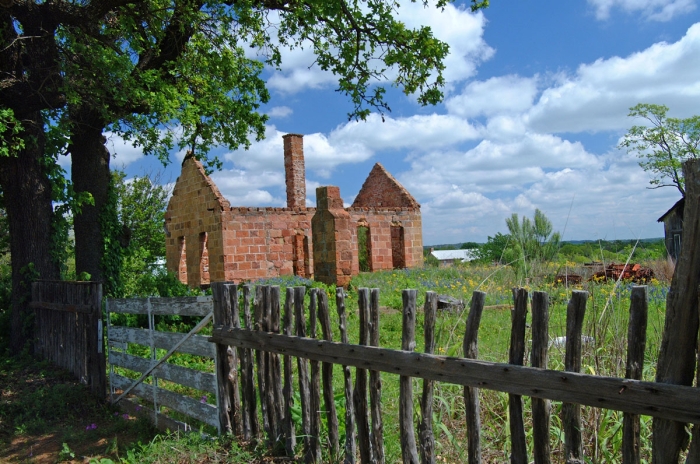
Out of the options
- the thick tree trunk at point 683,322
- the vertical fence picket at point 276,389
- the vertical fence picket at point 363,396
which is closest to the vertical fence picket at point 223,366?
the vertical fence picket at point 276,389

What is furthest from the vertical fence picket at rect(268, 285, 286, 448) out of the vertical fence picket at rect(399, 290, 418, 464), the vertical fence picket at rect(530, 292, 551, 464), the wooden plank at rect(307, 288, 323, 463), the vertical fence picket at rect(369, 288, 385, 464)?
the vertical fence picket at rect(530, 292, 551, 464)

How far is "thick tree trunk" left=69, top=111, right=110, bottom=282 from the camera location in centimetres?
1150

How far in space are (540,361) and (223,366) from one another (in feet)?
11.2

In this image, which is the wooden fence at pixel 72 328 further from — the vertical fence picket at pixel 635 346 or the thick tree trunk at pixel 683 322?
the thick tree trunk at pixel 683 322

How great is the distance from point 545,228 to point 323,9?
17.8 feet

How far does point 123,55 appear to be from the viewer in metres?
9.98

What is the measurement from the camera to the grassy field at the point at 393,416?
4.21 m

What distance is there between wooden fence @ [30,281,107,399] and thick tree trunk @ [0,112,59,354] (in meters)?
0.49

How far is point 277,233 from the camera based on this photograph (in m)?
21.6

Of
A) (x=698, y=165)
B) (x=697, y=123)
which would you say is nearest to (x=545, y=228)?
(x=698, y=165)

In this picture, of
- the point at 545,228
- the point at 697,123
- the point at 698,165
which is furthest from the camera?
the point at 697,123

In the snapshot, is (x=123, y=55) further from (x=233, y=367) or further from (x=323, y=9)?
(x=233, y=367)

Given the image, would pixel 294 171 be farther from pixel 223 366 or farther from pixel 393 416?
pixel 393 416

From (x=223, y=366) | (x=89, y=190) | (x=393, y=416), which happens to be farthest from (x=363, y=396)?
(x=89, y=190)
